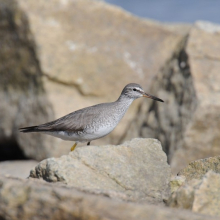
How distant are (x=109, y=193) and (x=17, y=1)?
10.4m

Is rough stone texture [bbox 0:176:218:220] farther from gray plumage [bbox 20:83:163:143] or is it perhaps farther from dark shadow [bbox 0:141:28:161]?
dark shadow [bbox 0:141:28:161]

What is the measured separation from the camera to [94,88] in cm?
1488

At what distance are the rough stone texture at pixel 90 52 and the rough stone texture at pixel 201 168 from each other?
6.84m

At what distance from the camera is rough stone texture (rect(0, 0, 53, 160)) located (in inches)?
574

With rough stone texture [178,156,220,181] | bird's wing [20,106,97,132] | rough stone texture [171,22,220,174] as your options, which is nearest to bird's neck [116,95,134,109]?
bird's wing [20,106,97,132]

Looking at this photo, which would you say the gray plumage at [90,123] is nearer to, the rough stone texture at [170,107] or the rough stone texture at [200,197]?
the rough stone texture at [170,107]

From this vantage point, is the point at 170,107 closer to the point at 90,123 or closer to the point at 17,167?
the point at 90,123

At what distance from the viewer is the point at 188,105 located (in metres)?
13.1

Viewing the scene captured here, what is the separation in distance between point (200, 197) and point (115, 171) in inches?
58.9

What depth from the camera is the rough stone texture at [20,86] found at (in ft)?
47.8

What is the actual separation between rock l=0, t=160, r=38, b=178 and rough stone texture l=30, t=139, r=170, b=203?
22.0 ft

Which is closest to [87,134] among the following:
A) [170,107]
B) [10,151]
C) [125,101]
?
[125,101]

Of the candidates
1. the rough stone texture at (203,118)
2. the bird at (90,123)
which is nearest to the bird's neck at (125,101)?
the bird at (90,123)

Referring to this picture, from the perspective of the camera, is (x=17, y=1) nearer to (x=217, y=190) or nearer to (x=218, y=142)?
(x=218, y=142)
